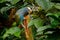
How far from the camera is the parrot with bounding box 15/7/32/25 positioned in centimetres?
149

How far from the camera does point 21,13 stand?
150cm

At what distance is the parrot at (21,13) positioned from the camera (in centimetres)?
149

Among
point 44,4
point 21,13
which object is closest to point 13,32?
point 21,13

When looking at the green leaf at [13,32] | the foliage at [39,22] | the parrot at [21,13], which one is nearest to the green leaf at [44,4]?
the foliage at [39,22]

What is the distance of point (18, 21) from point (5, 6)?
0.26m

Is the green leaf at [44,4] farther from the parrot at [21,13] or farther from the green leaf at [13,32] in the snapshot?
the green leaf at [13,32]

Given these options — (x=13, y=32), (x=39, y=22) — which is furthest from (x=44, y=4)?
(x=13, y=32)

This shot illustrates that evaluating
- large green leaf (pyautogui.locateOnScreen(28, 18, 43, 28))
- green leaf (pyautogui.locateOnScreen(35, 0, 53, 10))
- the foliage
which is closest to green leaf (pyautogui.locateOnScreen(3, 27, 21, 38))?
the foliage

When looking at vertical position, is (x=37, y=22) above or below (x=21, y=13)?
below

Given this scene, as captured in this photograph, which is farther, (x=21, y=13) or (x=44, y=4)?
(x=21, y=13)

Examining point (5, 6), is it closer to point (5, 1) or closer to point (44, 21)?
point (5, 1)

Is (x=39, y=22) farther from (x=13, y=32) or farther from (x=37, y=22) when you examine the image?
(x=13, y=32)

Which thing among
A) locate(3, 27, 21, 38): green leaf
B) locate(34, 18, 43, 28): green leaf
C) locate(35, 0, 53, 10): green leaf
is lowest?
locate(34, 18, 43, 28): green leaf

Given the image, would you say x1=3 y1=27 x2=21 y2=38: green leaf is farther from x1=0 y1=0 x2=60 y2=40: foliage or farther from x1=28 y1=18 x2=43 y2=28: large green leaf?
x1=28 y1=18 x2=43 y2=28: large green leaf
